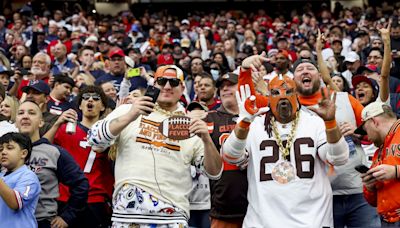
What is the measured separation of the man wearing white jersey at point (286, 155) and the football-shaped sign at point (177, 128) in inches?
13.1

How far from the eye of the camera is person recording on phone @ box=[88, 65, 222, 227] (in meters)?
5.20

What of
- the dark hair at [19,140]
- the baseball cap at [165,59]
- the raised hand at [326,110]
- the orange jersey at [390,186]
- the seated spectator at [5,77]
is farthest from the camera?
the baseball cap at [165,59]

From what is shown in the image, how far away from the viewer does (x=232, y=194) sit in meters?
6.24

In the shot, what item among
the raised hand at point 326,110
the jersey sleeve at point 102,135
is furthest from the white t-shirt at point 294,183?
the jersey sleeve at point 102,135

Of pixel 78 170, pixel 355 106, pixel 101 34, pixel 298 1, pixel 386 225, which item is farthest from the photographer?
pixel 298 1

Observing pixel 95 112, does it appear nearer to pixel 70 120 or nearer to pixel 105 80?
pixel 70 120

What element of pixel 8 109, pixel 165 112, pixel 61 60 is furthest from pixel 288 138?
pixel 61 60

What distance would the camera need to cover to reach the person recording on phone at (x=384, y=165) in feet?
17.2

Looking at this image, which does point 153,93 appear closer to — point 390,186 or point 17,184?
point 17,184

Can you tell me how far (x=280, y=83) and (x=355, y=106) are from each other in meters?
1.44

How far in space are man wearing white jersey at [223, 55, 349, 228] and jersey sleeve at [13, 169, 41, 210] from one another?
4.72 ft

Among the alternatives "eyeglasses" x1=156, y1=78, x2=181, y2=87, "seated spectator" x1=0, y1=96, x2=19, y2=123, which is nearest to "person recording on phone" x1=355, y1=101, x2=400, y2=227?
"eyeglasses" x1=156, y1=78, x2=181, y2=87

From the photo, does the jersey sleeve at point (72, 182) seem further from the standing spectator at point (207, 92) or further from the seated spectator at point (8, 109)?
the standing spectator at point (207, 92)

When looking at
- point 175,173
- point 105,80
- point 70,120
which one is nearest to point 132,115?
point 175,173
